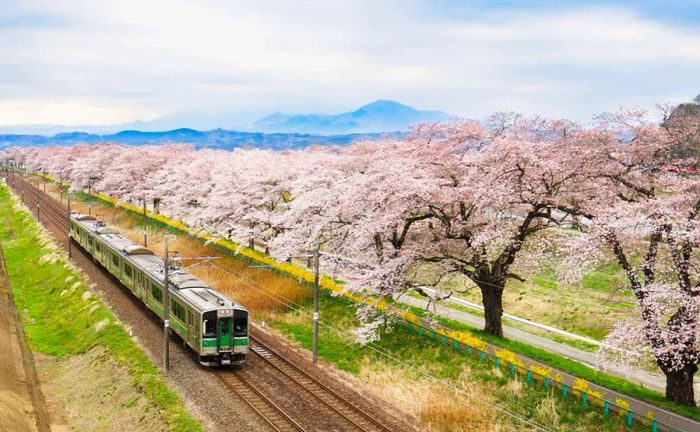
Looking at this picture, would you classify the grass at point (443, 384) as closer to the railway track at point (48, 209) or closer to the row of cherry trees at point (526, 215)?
the row of cherry trees at point (526, 215)

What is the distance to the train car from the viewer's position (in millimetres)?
25109

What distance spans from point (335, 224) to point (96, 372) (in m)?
14.4

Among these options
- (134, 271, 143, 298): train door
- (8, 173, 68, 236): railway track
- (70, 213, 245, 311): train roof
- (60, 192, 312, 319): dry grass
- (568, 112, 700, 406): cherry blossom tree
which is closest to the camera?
(568, 112, 700, 406): cherry blossom tree

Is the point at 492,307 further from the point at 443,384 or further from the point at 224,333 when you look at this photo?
the point at 224,333

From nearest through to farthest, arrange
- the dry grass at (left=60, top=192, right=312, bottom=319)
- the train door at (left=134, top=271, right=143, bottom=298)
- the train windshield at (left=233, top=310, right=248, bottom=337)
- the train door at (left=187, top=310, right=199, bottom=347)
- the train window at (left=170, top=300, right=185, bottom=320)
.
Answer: the train windshield at (left=233, top=310, right=248, bottom=337)
the train door at (left=187, top=310, right=199, bottom=347)
the train window at (left=170, top=300, right=185, bottom=320)
the train door at (left=134, top=271, right=143, bottom=298)
the dry grass at (left=60, top=192, right=312, bottom=319)

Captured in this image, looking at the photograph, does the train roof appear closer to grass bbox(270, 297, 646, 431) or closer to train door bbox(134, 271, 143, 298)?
train door bbox(134, 271, 143, 298)

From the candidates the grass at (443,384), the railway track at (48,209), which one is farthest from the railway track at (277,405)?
the railway track at (48,209)

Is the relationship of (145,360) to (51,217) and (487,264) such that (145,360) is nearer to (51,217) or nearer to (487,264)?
(487,264)

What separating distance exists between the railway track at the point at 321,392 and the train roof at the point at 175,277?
2.82 metres

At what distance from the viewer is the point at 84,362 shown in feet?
96.7

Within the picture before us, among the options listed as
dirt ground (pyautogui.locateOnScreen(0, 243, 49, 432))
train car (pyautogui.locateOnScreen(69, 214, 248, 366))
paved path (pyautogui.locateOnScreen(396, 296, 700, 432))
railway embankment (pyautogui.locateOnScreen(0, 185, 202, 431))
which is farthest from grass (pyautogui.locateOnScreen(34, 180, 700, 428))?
dirt ground (pyautogui.locateOnScreen(0, 243, 49, 432))

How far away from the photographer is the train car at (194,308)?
25109mm

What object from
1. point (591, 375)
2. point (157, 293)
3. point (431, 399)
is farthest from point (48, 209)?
point (591, 375)

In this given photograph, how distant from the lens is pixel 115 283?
4253 cm
